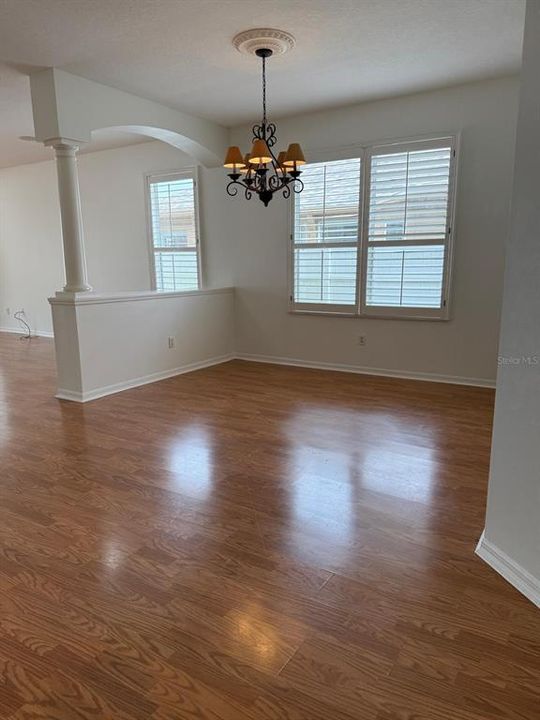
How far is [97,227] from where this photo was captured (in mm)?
7496

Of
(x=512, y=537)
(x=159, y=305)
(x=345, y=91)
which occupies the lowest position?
(x=512, y=537)

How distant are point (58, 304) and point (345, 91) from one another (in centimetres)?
334

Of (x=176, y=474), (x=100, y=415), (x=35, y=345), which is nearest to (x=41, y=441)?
(x=100, y=415)

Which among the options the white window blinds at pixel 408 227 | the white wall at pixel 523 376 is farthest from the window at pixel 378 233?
the white wall at pixel 523 376

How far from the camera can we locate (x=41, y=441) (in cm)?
344

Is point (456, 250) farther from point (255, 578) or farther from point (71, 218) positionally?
point (255, 578)

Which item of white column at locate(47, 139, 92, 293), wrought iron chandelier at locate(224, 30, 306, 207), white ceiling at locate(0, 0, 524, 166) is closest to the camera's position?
white ceiling at locate(0, 0, 524, 166)

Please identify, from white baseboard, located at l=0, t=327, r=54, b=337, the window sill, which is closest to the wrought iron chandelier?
the window sill

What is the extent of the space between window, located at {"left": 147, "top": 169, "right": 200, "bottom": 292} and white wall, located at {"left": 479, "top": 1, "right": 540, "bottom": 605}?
5033 mm

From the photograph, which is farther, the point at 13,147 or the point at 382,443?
the point at 13,147

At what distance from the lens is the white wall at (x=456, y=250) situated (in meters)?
4.40

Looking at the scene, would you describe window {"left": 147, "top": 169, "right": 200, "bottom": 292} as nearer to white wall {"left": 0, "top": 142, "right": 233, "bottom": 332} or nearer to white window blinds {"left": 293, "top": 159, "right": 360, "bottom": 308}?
white wall {"left": 0, "top": 142, "right": 233, "bottom": 332}

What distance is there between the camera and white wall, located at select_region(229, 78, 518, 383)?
14.4ft

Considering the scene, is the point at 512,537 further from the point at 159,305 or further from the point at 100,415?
the point at 159,305
